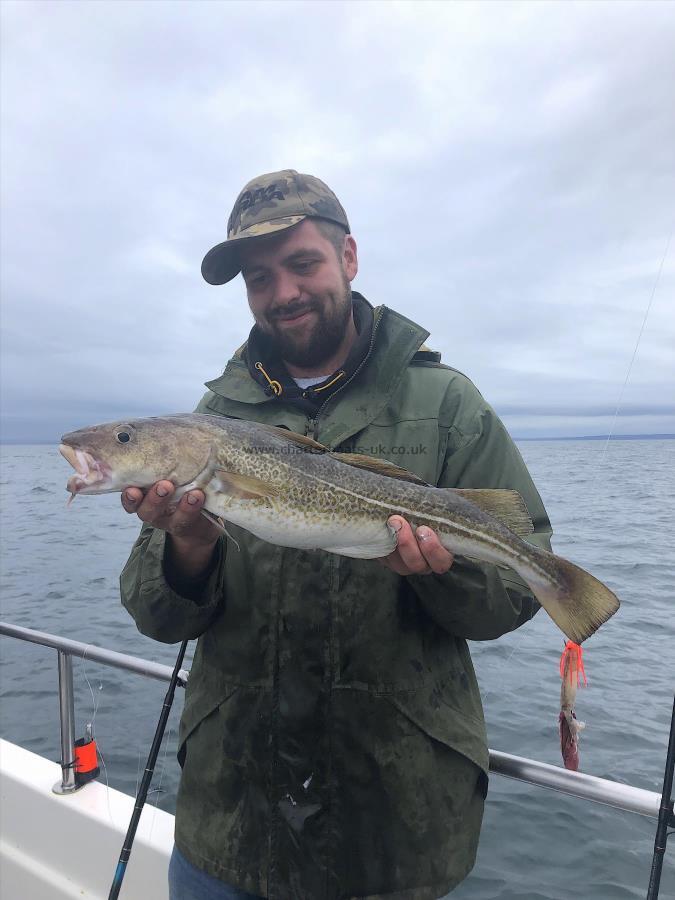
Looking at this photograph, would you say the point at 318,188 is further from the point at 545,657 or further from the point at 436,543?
the point at 545,657

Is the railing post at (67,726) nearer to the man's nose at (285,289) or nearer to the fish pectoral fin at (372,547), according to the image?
the fish pectoral fin at (372,547)

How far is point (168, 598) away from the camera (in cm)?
283

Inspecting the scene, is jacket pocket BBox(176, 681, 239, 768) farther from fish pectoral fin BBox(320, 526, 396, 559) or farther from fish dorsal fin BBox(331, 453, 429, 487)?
fish dorsal fin BBox(331, 453, 429, 487)

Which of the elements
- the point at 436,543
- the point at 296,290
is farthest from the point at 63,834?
the point at 296,290

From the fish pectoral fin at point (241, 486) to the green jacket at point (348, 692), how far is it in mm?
207

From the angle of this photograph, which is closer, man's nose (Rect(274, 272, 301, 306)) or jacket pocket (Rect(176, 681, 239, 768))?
jacket pocket (Rect(176, 681, 239, 768))

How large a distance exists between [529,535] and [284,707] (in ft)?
4.59

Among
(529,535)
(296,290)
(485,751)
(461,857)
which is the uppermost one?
(296,290)

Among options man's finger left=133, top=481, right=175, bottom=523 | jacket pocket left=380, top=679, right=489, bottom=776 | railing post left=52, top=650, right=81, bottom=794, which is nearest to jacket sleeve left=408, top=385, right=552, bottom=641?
jacket pocket left=380, top=679, right=489, bottom=776

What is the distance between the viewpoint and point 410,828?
8.56 ft

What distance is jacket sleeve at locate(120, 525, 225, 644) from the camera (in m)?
2.83

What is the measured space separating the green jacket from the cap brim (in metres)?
0.98

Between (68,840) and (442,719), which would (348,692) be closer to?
(442,719)

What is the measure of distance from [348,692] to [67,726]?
9.14 ft
